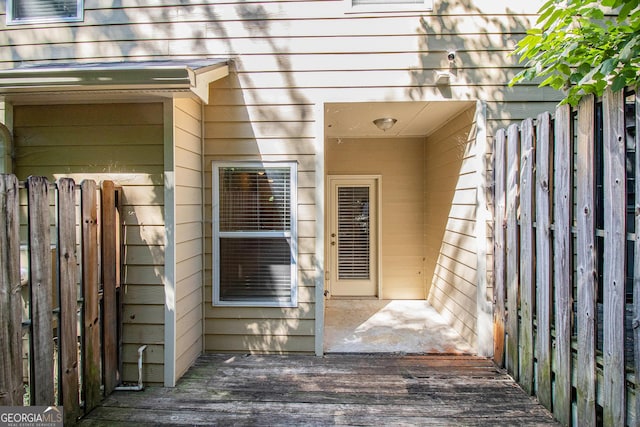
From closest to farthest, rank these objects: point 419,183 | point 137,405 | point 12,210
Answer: point 12,210, point 137,405, point 419,183

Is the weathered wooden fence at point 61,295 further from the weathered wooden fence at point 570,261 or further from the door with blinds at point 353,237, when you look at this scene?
the door with blinds at point 353,237

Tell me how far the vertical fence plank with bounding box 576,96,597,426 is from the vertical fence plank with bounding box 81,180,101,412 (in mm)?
3398

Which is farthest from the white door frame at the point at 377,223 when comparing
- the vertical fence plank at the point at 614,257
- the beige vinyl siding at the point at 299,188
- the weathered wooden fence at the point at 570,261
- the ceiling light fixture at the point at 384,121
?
the vertical fence plank at the point at 614,257

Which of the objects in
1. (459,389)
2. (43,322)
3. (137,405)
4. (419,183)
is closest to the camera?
(43,322)

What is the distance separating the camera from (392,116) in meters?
4.28

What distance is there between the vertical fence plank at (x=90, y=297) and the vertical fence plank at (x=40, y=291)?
1.05ft

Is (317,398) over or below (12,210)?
below

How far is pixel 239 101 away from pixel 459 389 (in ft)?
10.9

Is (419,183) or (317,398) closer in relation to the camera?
(317,398)

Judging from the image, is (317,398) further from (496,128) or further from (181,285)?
(496,128)

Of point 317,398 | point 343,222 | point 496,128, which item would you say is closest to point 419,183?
point 343,222

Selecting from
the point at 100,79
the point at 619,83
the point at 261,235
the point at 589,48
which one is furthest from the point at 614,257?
the point at 100,79

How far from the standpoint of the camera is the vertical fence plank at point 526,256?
284 centimetres

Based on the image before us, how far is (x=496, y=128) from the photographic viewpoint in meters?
3.57
